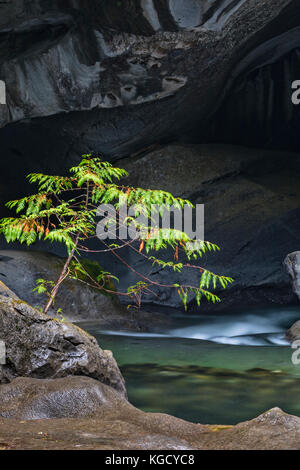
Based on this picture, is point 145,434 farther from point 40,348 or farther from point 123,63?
point 123,63

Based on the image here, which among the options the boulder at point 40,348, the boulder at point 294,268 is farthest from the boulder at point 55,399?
the boulder at point 294,268

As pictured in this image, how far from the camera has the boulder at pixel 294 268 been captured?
9.19 metres

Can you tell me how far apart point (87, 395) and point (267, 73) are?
12.8 metres

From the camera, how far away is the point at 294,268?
363 inches

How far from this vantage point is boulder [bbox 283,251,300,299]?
9.19m

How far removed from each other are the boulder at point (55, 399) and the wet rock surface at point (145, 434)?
134mm

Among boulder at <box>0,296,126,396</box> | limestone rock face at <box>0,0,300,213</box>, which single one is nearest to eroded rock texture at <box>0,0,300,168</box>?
limestone rock face at <box>0,0,300,213</box>

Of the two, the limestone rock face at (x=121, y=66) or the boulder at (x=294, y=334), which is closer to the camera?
the boulder at (x=294, y=334)

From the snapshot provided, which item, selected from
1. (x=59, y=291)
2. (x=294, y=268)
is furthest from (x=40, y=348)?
(x=294, y=268)

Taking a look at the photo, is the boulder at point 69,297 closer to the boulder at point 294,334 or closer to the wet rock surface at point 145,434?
the boulder at point 294,334

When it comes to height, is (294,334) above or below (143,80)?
below

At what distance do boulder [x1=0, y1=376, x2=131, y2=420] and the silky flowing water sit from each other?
1.36m

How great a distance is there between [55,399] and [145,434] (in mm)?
861

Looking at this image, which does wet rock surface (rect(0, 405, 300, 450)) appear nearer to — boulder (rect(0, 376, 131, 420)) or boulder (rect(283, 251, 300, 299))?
boulder (rect(0, 376, 131, 420))
